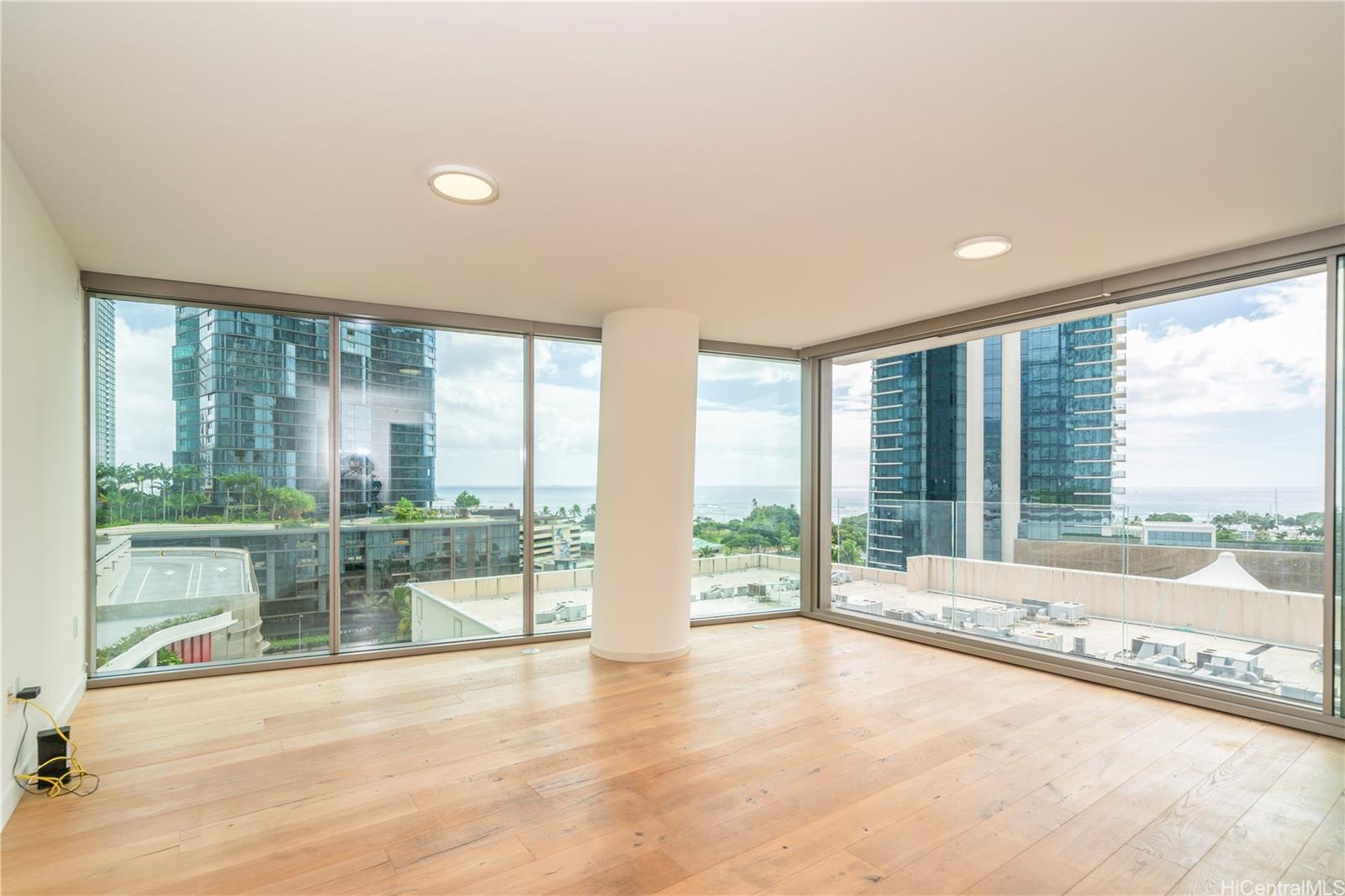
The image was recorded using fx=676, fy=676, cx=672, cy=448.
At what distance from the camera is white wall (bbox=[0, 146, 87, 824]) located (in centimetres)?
251

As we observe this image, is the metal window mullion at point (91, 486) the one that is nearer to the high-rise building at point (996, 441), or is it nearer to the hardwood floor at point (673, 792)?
the hardwood floor at point (673, 792)

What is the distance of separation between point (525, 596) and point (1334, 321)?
4.96 meters

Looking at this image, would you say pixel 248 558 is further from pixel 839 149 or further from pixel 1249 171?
pixel 1249 171

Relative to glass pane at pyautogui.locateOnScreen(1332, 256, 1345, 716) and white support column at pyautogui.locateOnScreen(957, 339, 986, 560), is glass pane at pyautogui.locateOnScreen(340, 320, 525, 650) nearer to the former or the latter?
white support column at pyautogui.locateOnScreen(957, 339, 986, 560)

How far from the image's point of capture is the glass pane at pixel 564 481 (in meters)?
5.17

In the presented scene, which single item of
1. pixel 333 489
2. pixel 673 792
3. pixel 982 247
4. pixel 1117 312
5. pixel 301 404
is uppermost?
pixel 982 247

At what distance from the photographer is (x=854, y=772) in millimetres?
2818

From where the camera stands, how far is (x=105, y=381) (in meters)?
4.02

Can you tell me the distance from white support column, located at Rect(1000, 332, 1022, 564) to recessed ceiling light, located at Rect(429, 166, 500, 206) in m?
3.68

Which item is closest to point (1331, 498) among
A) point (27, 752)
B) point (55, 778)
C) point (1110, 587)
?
point (1110, 587)

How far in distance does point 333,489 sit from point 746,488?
3.28 m

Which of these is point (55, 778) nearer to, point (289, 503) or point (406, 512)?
point (289, 503)

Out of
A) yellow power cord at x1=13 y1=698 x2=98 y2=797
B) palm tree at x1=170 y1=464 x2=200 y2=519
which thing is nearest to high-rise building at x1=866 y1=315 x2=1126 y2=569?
palm tree at x1=170 y1=464 x2=200 y2=519

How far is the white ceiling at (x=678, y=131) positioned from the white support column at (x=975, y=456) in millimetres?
1420
